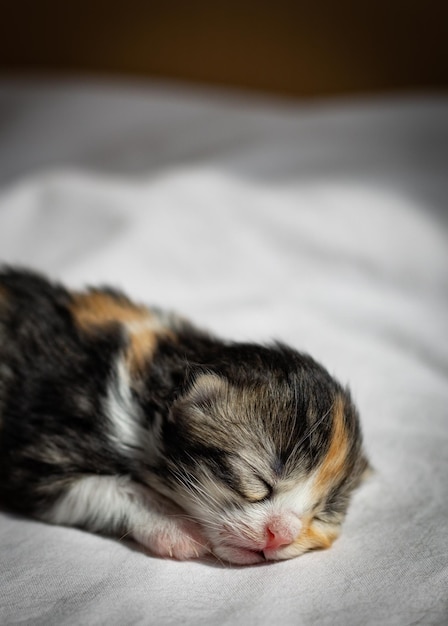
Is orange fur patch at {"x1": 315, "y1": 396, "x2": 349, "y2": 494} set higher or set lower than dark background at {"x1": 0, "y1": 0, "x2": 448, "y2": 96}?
lower

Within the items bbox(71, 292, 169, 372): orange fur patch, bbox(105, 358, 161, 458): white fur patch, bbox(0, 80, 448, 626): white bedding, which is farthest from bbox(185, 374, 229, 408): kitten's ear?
bbox(0, 80, 448, 626): white bedding

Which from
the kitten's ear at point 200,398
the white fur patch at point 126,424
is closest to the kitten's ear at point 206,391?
the kitten's ear at point 200,398

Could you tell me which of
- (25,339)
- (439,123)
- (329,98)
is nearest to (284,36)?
(329,98)

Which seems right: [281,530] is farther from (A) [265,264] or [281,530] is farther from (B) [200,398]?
(A) [265,264]

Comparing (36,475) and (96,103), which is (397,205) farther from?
(36,475)

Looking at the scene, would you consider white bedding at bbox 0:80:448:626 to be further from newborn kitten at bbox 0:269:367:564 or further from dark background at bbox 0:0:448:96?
dark background at bbox 0:0:448:96

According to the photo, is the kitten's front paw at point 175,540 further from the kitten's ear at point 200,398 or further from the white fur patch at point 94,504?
the kitten's ear at point 200,398

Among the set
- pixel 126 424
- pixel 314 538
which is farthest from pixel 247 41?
pixel 314 538
